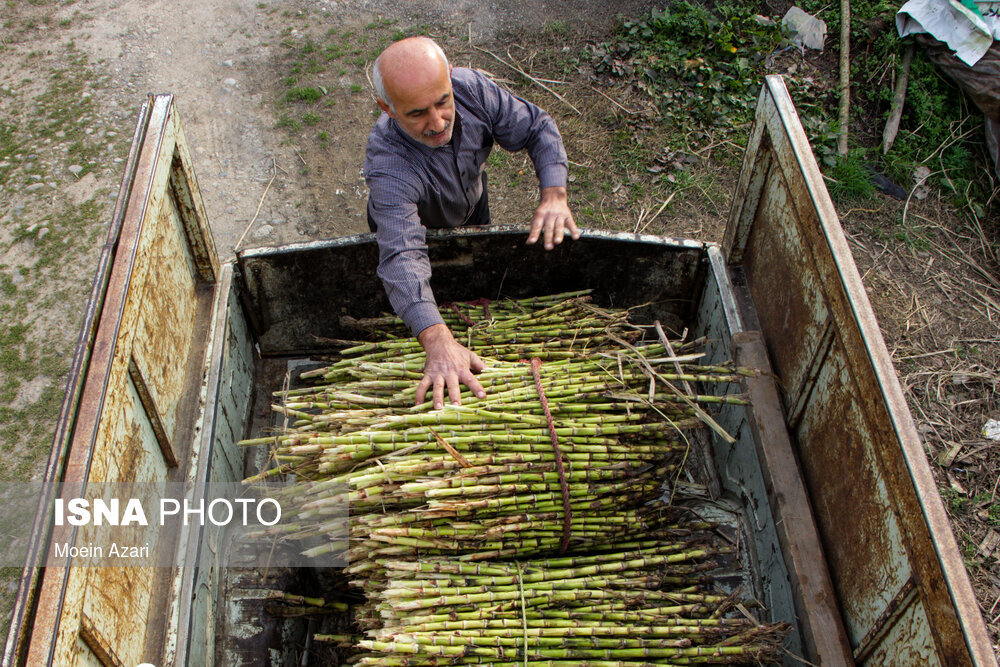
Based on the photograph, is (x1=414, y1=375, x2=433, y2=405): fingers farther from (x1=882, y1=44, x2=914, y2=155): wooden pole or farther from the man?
(x1=882, y1=44, x2=914, y2=155): wooden pole

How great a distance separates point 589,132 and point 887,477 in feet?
17.1

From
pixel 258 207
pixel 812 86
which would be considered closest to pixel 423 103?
pixel 258 207

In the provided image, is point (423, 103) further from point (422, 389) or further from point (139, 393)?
point (139, 393)

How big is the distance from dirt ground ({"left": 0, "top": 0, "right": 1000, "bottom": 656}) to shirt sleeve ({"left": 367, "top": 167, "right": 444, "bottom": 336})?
292 cm

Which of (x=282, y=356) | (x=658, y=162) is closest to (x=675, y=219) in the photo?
(x=658, y=162)

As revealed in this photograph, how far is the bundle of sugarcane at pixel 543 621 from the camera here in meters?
2.59

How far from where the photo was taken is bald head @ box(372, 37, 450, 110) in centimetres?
305

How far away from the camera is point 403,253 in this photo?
3.29 metres

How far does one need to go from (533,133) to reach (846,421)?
221 centimetres

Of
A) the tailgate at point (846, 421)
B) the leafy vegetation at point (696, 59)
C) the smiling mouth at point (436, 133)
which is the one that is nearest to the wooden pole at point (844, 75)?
the leafy vegetation at point (696, 59)

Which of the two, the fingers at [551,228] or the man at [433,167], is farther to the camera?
the fingers at [551,228]

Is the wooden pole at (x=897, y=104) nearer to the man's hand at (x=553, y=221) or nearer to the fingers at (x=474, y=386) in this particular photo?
the man's hand at (x=553, y=221)

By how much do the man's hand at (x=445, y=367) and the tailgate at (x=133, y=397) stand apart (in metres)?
1.12

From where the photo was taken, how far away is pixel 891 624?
240cm
